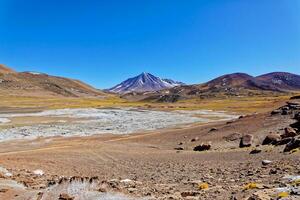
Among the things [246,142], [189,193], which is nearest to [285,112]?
[246,142]

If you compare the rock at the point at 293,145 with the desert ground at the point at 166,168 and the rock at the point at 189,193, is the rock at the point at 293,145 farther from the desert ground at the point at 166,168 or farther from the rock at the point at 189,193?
the rock at the point at 189,193

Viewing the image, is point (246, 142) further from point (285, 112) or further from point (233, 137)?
point (285, 112)

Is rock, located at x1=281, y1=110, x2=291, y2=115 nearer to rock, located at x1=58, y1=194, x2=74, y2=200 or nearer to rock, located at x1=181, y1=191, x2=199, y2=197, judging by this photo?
rock, located at x1=181, y1=191, x2=199, y2=197

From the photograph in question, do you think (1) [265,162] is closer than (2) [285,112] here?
Yes

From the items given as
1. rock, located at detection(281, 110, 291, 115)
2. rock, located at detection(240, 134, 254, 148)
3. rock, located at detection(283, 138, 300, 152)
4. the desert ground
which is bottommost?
the desert ground

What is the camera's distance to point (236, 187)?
15344 mm

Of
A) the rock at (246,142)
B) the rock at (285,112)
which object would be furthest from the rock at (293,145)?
the rock at (285,112)

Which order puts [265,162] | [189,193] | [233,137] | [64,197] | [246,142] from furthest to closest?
[233,137]
[246,142]
[265,162]
[189,193]
[64,197]

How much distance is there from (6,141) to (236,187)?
34760 millimetres

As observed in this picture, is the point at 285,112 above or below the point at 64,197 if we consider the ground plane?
above

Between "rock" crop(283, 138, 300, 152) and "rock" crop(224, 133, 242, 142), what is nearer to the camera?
"rock" crop(283, 138, 300, 152)

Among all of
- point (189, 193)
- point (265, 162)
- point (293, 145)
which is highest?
point (293, 145)

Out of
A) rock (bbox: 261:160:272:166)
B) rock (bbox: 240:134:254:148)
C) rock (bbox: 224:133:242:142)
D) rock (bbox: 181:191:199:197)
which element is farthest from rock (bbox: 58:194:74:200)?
rock (bbox: 224:133:242:142)

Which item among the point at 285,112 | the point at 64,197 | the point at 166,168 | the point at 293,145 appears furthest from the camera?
the point at 285,112
